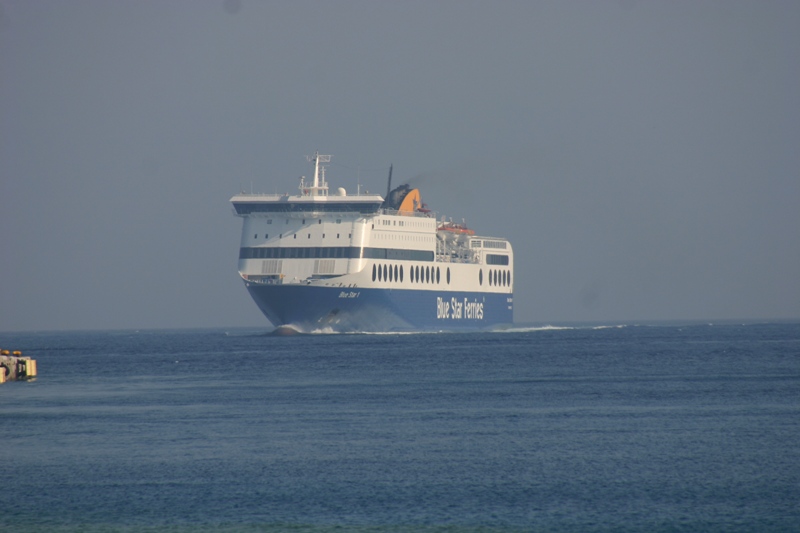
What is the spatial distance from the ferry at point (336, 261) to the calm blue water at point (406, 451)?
2850cm

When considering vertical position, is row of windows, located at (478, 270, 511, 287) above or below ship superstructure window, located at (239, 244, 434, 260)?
below

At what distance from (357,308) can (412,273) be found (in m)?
9.06

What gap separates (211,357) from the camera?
252 feet

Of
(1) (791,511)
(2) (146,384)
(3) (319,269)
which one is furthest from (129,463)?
(3) (319,269)

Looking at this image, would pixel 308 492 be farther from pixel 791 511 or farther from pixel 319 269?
pixel 319 269

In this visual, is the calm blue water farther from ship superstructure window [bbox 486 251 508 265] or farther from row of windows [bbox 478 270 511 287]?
ship superstructure window [bbox 486 251 508 265]

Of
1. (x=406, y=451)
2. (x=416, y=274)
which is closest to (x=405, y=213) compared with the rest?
(x=416, y=274)

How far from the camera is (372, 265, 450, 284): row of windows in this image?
9164 centimetres

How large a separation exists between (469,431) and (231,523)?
13.1 meters

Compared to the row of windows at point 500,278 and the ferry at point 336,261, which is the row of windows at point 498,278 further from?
the ferry at point 336,261

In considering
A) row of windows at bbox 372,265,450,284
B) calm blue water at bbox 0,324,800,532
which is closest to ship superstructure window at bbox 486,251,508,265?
row of windows at bbox 372,265,450,284

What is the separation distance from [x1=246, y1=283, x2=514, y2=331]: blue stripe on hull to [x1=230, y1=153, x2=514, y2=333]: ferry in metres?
0.07

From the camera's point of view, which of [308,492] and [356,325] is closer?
[308,492]

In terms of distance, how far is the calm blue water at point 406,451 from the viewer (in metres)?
23.6
